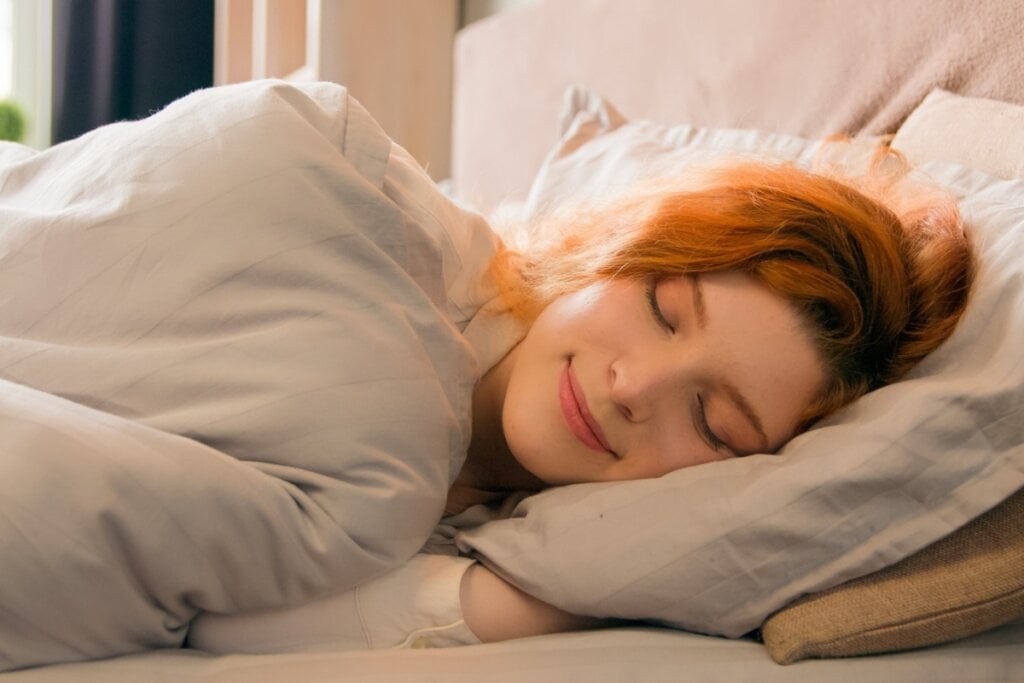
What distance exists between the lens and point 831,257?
858 mm

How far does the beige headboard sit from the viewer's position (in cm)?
113

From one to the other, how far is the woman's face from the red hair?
2cm

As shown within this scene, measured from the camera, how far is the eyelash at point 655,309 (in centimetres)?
85

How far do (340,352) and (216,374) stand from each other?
0.08m

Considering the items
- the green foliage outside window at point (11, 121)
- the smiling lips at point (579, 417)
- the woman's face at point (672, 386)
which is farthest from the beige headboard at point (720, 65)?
the green foliage outside window at point (11, 121)

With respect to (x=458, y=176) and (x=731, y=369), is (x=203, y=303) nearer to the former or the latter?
(x=731, y=369)

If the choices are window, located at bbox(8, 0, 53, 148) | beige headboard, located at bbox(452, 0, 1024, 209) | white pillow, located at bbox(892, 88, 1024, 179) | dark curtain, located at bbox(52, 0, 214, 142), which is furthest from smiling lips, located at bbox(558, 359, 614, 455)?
window, located at bbox(8, 0, 53, 148)

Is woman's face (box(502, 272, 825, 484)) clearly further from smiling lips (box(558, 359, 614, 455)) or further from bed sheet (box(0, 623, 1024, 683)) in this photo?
bed sheet (box(0, 623, 1024, 683))

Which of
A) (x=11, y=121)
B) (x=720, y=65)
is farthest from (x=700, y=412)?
(x=11, y=121)

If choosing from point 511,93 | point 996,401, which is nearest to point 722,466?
point 996,401

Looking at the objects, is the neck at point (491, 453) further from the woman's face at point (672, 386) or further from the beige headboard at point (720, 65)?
the beige headboard at point (720, 65)

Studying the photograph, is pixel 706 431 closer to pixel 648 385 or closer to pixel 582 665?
pixel 648 385

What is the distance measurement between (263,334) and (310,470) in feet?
0.33

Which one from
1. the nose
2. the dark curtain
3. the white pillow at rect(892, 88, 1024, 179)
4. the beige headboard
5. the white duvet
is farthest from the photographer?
the dark curtain
